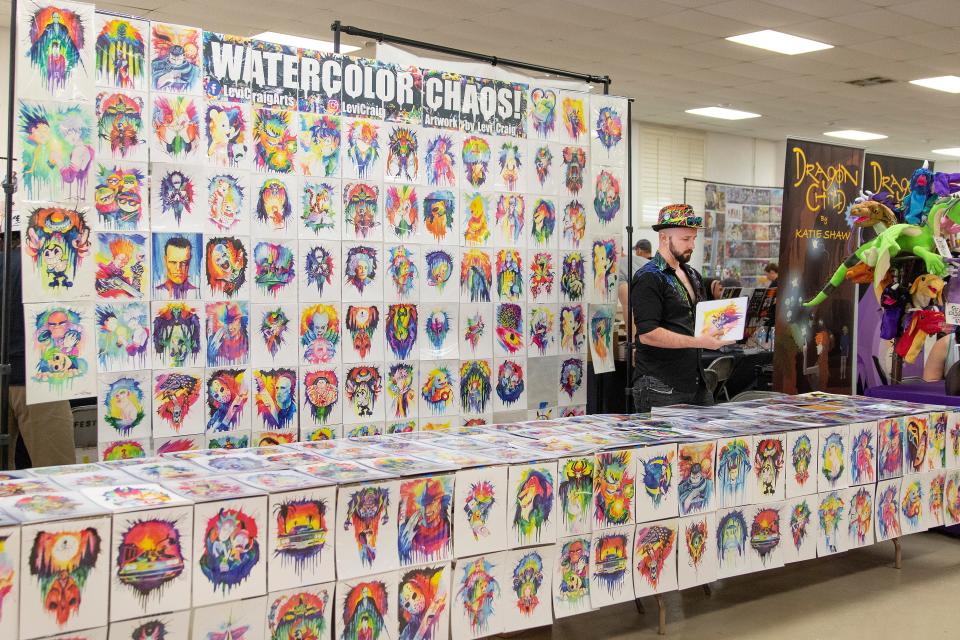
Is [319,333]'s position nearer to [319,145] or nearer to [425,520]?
[319,145]

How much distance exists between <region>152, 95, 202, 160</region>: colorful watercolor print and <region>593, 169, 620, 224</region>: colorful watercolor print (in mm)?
1867

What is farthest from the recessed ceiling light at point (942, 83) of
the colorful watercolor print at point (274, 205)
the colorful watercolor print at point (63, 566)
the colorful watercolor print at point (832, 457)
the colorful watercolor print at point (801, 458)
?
the colorful watercolor print at point (63, 566)

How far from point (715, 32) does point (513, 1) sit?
2059 millimetres

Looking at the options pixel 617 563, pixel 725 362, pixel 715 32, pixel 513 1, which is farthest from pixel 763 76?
pixel 617 563

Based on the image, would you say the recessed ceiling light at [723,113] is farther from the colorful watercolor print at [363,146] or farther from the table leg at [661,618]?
the table leg at [661,618]

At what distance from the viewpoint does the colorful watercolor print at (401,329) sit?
3945 millimetres

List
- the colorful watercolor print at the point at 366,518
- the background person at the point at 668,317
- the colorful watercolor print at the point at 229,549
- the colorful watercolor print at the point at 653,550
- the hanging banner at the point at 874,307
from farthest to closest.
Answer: the hanging banner at the point at 874,307
the background person at the point at 668,317
the colorful watercolor print at the point at 653,550
the colorful watercolor print at the point at 366,518
the colorful watercolor print at the point at 229,549

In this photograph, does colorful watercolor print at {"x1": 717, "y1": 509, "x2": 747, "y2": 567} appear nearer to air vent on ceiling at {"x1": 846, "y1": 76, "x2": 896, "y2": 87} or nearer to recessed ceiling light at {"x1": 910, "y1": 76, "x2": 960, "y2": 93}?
air vent on ceiling at {"x1": 846, "y1": 76, "x2": 896, "y2": 87}

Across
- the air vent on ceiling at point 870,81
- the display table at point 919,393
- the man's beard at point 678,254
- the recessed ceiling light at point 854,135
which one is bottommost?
the display table at point 919,393

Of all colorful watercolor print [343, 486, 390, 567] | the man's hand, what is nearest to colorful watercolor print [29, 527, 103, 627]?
colorful watercolor print [343, 486, 390, 567]

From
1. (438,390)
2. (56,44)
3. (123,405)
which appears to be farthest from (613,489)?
(56,44)

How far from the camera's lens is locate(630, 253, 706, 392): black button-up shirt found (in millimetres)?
4387

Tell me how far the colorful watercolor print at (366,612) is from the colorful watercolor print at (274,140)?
5.26 ft

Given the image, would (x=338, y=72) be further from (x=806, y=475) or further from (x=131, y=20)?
(x=806, y=475)
